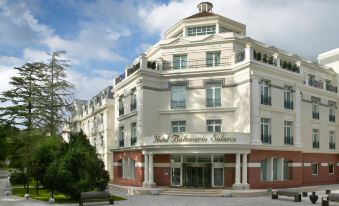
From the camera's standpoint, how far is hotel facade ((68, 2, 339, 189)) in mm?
29609

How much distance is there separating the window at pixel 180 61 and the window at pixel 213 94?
3356mm

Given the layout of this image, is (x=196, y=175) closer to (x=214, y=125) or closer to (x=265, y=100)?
(x=214, y=125)

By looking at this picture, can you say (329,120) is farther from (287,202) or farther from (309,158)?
(287,202)

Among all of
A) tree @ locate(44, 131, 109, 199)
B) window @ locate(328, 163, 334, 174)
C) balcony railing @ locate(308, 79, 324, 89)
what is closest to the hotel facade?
balcony railing @ locate(308, 79, 324, 89)

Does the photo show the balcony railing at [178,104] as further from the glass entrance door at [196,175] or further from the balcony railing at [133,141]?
the glass entrance door at [196,175]

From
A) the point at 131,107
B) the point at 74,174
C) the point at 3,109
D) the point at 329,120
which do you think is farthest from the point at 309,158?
the point at 3,109

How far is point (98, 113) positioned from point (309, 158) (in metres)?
27.5

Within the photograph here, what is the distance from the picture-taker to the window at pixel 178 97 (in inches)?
1292

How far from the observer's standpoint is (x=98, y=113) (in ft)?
163

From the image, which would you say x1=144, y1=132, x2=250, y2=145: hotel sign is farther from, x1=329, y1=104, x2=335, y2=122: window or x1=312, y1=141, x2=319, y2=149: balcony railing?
x1=329, y1=104, x2=335, y2=122: window

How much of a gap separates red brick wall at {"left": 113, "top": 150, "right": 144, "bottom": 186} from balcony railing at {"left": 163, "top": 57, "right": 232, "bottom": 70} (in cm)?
848

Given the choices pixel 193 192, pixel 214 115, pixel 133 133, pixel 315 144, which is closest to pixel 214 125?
pixel 214 115

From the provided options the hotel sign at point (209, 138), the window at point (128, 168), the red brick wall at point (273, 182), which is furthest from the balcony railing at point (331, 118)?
the window at point (128, 168)

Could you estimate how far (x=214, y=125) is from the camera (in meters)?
31.9
